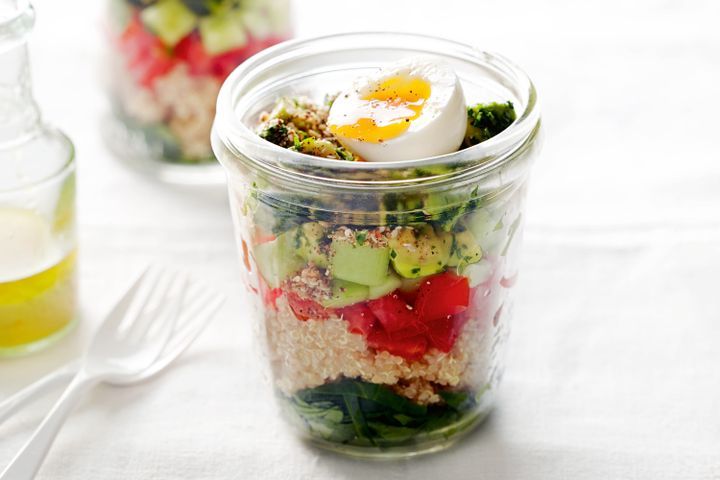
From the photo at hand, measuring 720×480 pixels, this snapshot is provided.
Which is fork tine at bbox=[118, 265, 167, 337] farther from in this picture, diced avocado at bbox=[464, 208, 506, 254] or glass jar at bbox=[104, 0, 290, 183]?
diced avocado at bbox=[464, 208, 506, 254]

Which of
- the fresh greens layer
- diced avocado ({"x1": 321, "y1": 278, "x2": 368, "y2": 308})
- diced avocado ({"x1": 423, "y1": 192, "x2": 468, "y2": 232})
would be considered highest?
diced avocado ({"x1": 423, "y1": 192, "x2": 468, "y2": 232})

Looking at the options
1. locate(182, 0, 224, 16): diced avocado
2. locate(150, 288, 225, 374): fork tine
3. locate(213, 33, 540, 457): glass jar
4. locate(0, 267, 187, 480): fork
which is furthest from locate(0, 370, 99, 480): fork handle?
locate(182, 0, 224, 16): diced avocado

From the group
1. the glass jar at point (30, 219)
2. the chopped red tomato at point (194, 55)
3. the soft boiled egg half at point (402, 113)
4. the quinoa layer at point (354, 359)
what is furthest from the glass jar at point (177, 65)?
the quinoa layer at point (354, 359)

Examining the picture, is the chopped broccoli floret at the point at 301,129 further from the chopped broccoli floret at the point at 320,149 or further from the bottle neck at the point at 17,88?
the bottle neck at the point at 17,88

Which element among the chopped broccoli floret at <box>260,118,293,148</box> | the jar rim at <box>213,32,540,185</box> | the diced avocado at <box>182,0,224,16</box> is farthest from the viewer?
the diced avocado at <box>182,0,224,16</box>

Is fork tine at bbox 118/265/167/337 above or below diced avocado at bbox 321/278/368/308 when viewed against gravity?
below

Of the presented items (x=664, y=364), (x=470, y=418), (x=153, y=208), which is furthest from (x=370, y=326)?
(x=153, y=208)

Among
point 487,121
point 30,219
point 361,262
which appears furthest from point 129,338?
point 487,121
